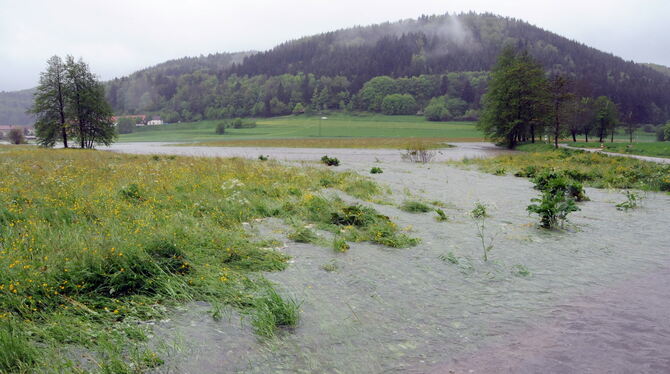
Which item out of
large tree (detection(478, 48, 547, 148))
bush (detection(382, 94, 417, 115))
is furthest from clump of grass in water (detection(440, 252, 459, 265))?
bush (detection(382, 94, 417, 115))

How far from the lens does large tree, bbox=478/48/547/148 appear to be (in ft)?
222

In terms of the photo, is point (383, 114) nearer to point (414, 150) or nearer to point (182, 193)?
point (414, 150)

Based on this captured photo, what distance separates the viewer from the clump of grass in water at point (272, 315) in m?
5.65

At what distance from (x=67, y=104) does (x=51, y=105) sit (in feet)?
7.02

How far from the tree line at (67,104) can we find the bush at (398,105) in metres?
139

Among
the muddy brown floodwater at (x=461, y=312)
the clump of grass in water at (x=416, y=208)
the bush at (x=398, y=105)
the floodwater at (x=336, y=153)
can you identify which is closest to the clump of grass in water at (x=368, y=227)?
the muddy brown floodwater at (x=461, y=312)

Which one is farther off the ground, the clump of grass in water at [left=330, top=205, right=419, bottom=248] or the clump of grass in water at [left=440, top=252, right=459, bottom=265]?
the clump of grass in water at [left=330, top=205, right=419, bottom=248]

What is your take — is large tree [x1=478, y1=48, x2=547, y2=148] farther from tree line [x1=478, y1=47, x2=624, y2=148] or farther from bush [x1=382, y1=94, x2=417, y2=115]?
bush [x1=382, y1=94, x2=417, y2=115]

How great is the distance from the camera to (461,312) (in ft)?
21.3

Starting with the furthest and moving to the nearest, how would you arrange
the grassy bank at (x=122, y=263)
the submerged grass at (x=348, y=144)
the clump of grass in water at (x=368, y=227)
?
the submerged grass at (x=348, y=144) < the clump of grass in water at (x=368, y=227) < the grassy bank at (x=122, y=263)

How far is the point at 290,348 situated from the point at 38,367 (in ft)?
9.48

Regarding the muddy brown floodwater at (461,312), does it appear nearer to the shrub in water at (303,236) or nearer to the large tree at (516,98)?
the shrub in water at (303,236)

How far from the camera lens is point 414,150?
43.4 meters

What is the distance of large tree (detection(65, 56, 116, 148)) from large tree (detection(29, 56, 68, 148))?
104 cm
